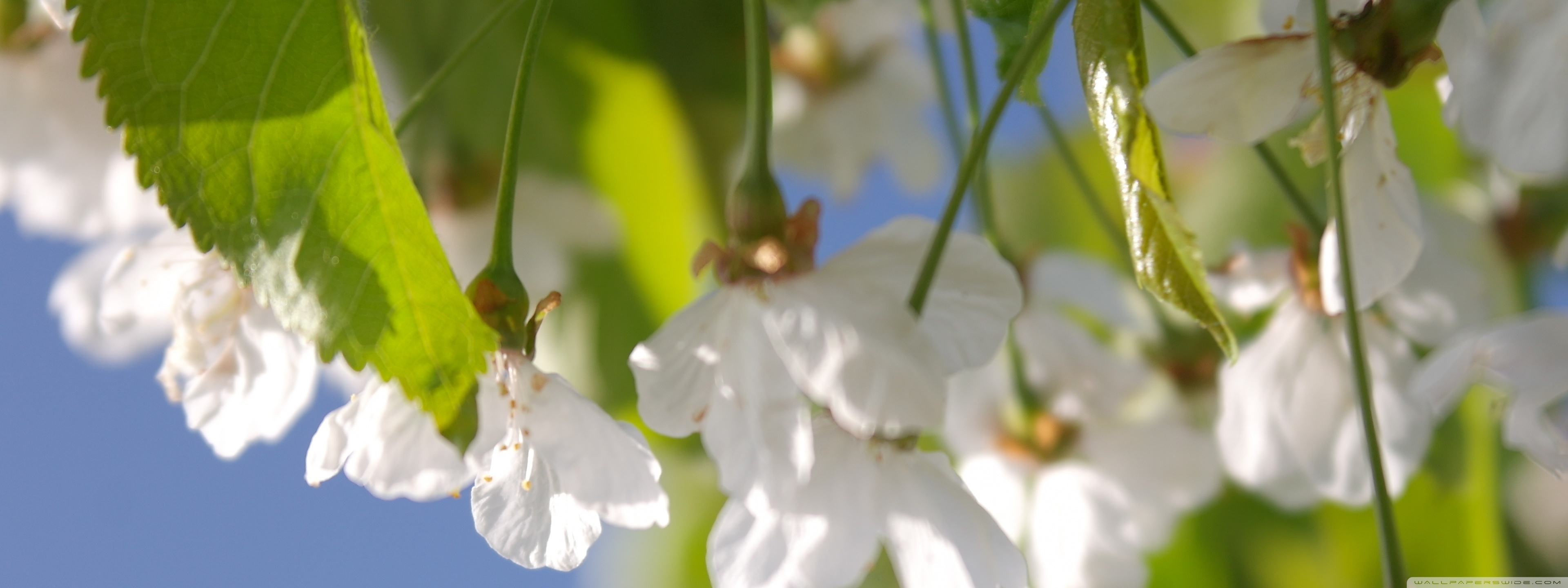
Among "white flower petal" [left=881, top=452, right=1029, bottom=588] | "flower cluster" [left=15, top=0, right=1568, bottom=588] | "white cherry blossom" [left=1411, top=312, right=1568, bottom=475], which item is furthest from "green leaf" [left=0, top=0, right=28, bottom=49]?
"white cherry blossom" [left=1411, top=312, right=1568, bottom=475]

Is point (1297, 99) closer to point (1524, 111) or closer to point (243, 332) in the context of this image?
point (1524, 111)

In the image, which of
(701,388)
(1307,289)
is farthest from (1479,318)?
(701,388)

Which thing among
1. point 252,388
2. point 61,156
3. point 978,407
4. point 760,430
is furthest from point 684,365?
point 61,156

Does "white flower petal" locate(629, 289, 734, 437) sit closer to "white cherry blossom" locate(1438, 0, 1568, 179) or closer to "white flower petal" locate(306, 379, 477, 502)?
"white flower petal" locate(306, 379, 477, 502)

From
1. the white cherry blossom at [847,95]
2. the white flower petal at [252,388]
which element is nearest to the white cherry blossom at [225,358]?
the white flower petal at [252,388]

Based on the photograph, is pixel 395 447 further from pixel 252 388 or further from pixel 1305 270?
pixel 1305 270

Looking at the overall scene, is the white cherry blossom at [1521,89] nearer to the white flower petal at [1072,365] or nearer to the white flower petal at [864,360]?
the white flower petal at [864,360]
